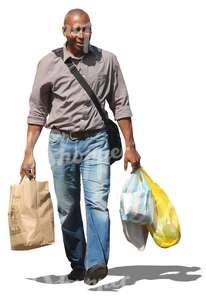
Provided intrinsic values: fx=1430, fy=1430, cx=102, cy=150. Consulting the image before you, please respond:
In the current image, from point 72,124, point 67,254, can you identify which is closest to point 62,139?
point 72,124

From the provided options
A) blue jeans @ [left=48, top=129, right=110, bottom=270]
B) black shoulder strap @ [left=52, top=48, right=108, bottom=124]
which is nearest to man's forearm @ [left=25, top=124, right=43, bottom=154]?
blue jeans @ [left=48, top=129, right=110, bottom=270]

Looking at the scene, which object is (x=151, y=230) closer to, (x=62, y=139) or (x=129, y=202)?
(x=129, y=202)

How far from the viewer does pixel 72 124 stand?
13.2 m

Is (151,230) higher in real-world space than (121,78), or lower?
lower

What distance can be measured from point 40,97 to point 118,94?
74 cm

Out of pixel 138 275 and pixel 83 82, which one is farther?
pixel 138 275

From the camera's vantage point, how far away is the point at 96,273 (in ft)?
43.5

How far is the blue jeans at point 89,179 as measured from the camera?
1327 centimetres

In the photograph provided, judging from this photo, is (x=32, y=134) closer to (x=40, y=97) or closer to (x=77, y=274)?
(x=40, y=97)

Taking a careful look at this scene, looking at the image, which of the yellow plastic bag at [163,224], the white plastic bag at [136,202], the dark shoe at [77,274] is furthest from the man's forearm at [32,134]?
the dark shoe at [77,274]

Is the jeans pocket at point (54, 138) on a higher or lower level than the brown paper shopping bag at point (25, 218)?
higher

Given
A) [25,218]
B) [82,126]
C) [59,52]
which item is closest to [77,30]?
[59,52]

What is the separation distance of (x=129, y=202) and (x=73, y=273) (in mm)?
1005

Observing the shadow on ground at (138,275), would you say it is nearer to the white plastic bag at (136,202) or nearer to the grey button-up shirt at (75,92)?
the white plastic bag at (136,202)
